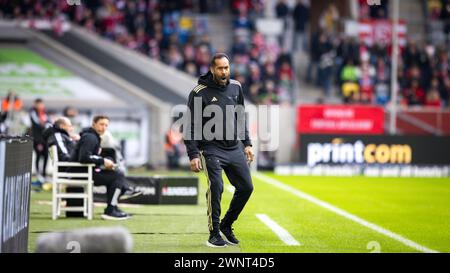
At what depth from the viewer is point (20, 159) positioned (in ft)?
30.6

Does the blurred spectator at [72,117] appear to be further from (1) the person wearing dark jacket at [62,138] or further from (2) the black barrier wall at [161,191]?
(2) the black barrier wall at [161,191]

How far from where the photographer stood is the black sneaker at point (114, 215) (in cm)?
1464

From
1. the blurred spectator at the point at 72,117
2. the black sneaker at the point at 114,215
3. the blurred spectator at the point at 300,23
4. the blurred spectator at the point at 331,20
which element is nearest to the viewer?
the black sneaker at the point at 114,215

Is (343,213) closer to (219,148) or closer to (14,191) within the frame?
(219,148)

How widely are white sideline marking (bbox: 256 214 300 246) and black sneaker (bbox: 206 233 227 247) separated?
0.91m

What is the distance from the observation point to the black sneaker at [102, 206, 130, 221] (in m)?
14.6

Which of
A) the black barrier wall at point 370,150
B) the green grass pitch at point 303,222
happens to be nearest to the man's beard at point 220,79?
the green grass pitch at point 303,222

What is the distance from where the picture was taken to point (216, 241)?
11070mm

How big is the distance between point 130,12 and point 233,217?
23.6 meters

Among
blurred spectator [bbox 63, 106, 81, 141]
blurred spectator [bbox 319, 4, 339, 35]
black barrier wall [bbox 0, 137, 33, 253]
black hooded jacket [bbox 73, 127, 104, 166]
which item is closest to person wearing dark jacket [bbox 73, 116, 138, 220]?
black hooded jacket [bbox 73, 127, 104, 166]

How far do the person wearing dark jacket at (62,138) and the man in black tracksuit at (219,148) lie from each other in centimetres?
514
